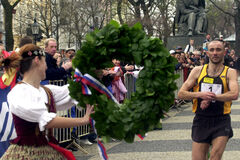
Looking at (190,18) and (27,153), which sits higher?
(190,18)

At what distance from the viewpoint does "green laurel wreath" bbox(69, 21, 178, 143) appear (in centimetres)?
330

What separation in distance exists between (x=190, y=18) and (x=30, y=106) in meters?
22.7

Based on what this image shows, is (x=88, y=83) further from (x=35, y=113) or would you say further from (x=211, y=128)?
(x=211, y=128)

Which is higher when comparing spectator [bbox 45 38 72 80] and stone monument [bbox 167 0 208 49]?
stone monument [bbox 167 0 208 49]

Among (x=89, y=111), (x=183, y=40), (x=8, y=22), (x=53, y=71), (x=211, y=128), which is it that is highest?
(x=8, y=22)

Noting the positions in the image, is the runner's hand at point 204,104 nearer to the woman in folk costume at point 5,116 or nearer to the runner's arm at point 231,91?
the runner's arm at point 231,91

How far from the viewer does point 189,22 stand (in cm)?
2544

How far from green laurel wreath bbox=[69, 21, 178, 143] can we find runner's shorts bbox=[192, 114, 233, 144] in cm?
184

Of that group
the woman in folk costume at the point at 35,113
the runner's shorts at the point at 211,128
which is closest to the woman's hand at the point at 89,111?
the woman in folk costume at the point at 35,113

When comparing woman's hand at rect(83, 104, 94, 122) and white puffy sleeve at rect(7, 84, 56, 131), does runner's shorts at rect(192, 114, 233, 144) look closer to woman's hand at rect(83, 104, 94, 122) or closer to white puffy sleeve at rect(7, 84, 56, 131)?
woman's hand at rect(83, 104, 94, 122)

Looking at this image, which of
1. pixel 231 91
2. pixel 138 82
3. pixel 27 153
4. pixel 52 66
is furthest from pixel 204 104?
pixel 52 66

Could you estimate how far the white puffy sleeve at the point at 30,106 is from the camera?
3.30m

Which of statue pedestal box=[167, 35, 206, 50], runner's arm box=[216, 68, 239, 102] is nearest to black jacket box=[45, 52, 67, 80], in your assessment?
runner's arm box=[216, 68, 239, 102]

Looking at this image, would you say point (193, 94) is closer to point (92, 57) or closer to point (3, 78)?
point (92, 57)
